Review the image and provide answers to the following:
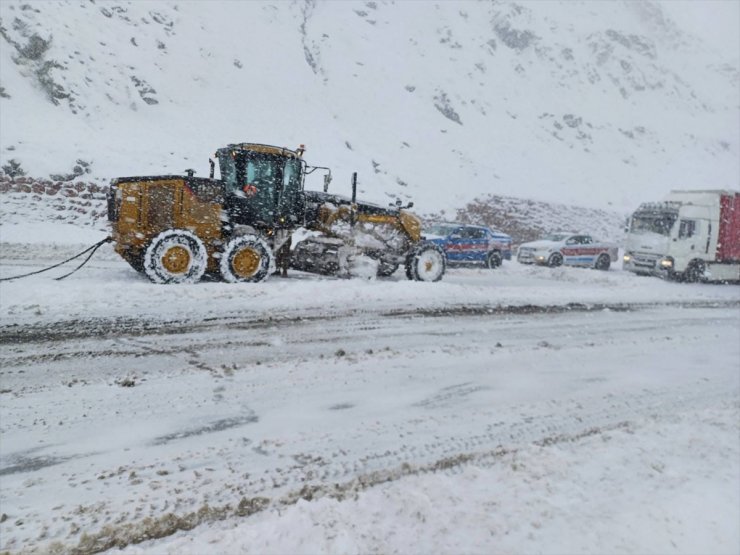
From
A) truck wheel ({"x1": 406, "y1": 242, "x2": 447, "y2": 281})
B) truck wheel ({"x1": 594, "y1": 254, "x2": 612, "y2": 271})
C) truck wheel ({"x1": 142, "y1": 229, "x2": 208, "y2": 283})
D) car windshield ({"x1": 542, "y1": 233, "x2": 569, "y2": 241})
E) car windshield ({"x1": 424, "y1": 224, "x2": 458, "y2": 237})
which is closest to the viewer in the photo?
truck wheel ({"x1": 142, "y1": 229, "x2": 208, "y2": 283})

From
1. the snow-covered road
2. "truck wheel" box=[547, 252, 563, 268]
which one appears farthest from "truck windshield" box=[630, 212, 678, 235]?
the snow-covered road

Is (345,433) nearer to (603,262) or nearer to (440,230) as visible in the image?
(440,230)

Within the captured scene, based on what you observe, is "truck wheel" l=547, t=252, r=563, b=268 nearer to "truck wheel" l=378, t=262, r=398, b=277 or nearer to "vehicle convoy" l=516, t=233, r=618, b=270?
"vehicle convoy" l=516, t=233, r=618, b=270

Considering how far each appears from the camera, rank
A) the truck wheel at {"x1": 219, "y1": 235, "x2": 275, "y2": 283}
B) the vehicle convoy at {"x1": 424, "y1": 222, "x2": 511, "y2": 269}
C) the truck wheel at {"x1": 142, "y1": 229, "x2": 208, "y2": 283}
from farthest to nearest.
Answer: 1. the vehicle convoy at {"x1": 424, "y1": 222, "x2": 511, "y2": 269}
2. the truck wheel at {"x1": 219, "y1": 235, "x2": 275, "y2": 283}
3. the truck wheel at {"x1": 142, "y1": 229, "x2": 208, "y2": 283}

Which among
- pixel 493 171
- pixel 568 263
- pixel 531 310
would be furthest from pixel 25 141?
pixel 493 171

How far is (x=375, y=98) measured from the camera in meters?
26.6

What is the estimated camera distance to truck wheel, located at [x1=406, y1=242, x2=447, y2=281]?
11.7 m

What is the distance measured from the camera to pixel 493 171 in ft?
110

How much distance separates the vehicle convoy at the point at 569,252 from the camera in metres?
18.9

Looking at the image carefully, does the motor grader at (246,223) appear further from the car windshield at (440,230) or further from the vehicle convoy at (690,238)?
the vehicle convoy at (690,238)

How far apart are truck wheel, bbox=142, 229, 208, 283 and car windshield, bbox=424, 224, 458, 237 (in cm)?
921

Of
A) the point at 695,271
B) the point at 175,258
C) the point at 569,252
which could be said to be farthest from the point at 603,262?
the point at 175,258

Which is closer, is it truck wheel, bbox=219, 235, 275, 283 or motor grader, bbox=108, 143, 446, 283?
motor grader, bbox=108, 143, 446, 283

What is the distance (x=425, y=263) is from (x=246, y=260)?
14.7ft
